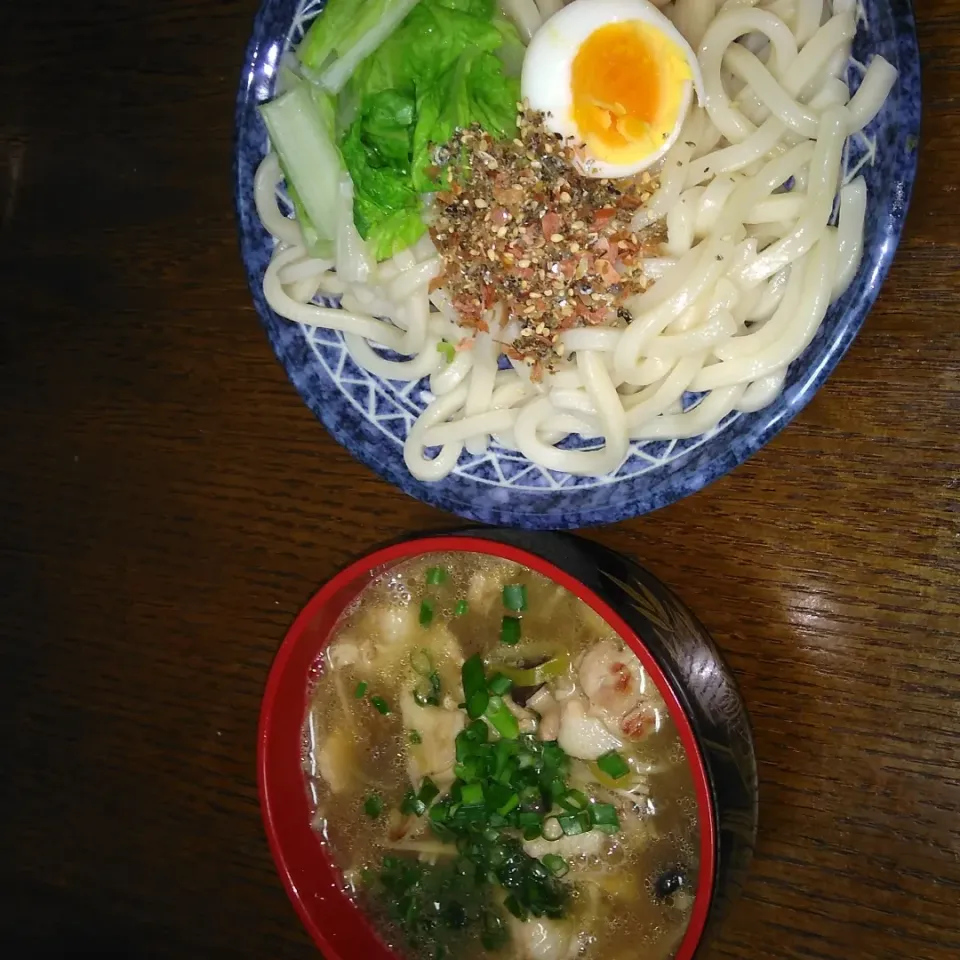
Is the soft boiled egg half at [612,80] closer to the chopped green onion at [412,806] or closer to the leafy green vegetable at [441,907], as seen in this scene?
the chopped green onion at [412,806]

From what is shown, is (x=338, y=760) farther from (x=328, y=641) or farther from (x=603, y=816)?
(x=603, y=816)

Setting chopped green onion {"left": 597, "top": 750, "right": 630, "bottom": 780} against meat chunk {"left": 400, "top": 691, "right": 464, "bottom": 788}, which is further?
meat chunk {"left": 400, "top": 691, "right": 464, "bottom": 788}

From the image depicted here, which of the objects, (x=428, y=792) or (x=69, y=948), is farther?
(x=69, y=948)

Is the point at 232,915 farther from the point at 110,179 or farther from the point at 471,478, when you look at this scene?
the point at 110,179

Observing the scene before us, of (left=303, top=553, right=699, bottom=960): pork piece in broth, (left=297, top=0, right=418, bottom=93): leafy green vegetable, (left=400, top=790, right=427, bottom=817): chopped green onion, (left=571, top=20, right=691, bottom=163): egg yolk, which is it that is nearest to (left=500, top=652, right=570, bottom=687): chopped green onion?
(left=303, top=553, right=699, bottom=960): pork piece in broth

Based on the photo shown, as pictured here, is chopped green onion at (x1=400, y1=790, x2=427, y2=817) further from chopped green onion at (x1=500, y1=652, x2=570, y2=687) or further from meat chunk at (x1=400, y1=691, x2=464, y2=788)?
chopped green onion at (x1=500, y1=652, x2=570, y2=687)

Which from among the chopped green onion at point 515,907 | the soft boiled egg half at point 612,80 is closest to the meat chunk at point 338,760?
the chopped green onion at point 515,907

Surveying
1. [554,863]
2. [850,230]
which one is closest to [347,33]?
[850,230]
